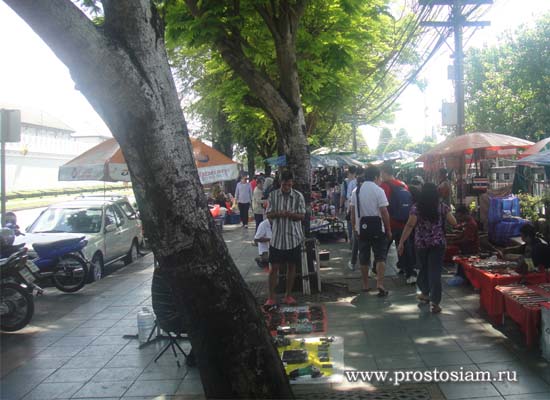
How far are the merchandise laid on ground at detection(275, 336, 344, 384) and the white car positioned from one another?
18.6ft

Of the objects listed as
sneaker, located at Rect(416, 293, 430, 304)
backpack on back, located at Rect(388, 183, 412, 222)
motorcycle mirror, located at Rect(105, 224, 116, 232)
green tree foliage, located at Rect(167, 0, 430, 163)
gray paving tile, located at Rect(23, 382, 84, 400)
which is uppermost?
green tree foliage, located at Rect(167, 0, 430, 163)

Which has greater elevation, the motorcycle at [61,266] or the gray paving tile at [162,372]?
the motorcycle at [61,266]

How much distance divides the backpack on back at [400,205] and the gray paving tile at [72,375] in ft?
17.2

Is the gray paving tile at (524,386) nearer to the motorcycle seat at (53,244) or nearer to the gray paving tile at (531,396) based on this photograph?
the gray paving tile at (531,396)

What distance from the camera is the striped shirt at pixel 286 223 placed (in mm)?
7344

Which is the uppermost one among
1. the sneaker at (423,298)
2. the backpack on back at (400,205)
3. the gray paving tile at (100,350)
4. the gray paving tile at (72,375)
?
the backpack on back at (400,205)

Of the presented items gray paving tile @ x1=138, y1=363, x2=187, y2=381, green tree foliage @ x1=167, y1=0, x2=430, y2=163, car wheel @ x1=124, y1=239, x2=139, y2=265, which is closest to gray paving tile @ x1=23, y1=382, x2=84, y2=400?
gray paving tile @ x1=138, y1=363, x2=187, y2=381

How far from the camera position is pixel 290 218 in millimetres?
7359

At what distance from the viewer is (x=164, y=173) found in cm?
344

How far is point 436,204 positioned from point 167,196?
4.39m

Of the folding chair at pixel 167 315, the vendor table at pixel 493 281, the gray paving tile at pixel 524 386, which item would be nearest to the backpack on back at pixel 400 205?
the vendor table at pixel 493 281

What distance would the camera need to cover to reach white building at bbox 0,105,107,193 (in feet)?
162

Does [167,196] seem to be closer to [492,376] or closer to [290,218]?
[492,376]

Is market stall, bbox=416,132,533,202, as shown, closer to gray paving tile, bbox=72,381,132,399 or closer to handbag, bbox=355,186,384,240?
handbag, bbox=355,186,384,240
